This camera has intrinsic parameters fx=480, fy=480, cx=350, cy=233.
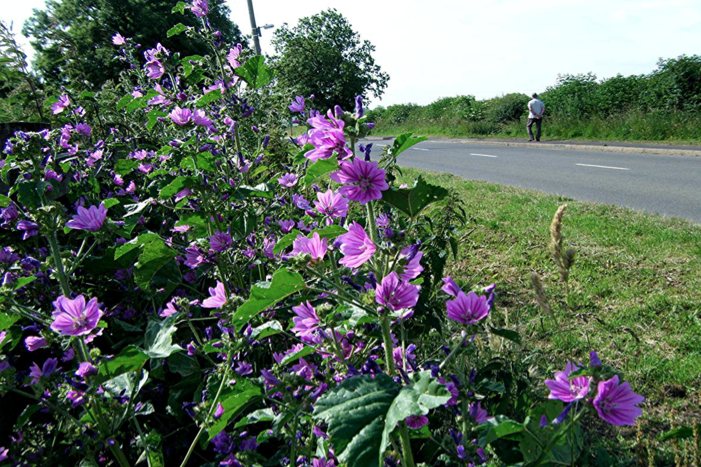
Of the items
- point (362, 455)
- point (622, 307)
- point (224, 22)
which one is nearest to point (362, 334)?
point (362, 455)

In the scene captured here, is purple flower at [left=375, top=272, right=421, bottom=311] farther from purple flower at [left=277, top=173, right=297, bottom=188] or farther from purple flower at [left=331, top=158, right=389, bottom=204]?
purple flower at [left=277, top=173, right=297, bottom=188]

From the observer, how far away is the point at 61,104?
2576 mm

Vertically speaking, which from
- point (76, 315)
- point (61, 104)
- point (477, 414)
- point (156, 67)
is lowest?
point (477, 414)

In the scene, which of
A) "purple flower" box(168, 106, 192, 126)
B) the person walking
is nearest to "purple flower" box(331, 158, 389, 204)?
"purple flower" box(168, 106, 192, 126)

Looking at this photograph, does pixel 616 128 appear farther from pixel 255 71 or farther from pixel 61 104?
pixel 61 104

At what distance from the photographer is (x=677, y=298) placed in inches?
132

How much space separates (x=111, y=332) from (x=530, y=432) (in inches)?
64.8

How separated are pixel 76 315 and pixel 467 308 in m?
0.92

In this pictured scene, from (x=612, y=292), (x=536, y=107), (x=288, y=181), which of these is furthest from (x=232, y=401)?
(x=536, y=107)

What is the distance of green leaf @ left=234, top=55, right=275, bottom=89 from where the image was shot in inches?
78.8

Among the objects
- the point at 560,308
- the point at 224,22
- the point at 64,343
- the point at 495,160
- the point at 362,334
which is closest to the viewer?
the point at 362,334

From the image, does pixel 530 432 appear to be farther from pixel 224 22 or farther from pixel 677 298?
pixel 224 22

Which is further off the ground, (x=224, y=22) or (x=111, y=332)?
(x=224, y=22)

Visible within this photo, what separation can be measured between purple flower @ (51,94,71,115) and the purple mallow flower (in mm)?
2371
